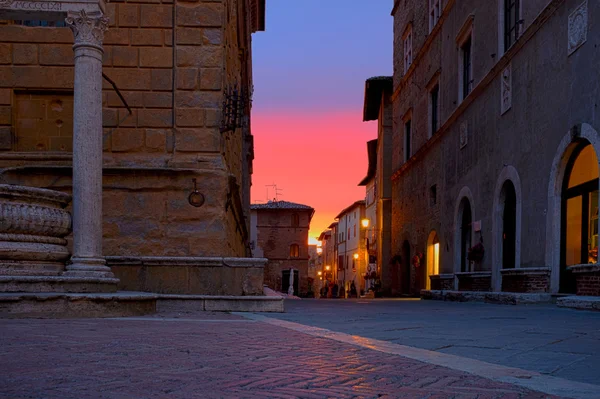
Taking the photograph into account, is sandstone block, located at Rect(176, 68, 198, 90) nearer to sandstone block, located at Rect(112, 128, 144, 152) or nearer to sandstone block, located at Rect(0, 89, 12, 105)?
sandstone block, located at Rect(112, 128, 144, 152)

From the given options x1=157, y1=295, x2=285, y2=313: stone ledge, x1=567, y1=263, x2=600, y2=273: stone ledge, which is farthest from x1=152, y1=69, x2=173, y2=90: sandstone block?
x1=567, y1=263, x2=600, y2=273: stone ledge

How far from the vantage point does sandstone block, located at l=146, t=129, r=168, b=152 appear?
1139cm

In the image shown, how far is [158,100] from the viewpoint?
11.5 metres

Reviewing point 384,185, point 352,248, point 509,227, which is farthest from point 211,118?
point 352,248

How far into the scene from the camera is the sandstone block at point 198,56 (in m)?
11.4

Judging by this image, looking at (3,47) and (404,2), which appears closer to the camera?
(3,47)

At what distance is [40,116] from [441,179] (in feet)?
52.1

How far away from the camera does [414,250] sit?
29.0m

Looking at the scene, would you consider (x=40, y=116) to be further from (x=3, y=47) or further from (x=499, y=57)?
(x=499, y=57)

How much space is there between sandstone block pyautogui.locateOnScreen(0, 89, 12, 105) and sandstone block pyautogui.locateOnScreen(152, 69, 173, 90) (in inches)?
97.8

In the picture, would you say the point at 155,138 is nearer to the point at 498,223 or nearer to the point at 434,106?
the point at 498,223

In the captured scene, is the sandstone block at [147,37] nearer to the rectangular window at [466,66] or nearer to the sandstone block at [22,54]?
the sandstone block at [22,54]

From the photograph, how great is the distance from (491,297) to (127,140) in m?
8.59

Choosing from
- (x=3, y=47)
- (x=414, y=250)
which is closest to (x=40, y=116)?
(x=3, y=47)
